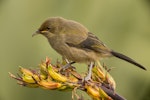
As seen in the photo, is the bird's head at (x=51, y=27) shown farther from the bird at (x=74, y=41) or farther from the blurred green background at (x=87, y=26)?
the blurred green background at (x=87, y=26)

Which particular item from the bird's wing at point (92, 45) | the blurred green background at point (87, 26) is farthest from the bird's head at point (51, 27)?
the blurred green background at point (87, 26)

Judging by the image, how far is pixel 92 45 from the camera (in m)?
3.24

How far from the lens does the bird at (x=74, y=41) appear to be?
314 centimetres

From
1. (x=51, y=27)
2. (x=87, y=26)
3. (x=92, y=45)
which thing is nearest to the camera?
(x=51, y=27)

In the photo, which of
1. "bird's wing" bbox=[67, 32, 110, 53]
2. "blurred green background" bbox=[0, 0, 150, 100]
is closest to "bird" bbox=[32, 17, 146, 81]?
"bird's wing" bbox=[67, 32, 110, 53]

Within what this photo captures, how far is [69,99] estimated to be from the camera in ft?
17.5

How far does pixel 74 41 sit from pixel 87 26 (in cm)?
232

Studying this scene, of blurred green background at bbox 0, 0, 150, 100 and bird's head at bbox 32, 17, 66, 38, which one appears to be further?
blurred green background at bbox 0, 0, 150, 100

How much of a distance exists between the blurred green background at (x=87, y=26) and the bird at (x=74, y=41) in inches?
79.0

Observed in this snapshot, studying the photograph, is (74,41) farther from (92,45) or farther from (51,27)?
(51,27)

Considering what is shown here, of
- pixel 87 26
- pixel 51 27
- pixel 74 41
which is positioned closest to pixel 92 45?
pixel 74 41

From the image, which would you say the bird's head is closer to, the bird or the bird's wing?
the bird

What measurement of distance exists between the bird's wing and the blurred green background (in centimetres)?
202

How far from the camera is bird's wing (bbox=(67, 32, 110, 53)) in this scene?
3162 mm
